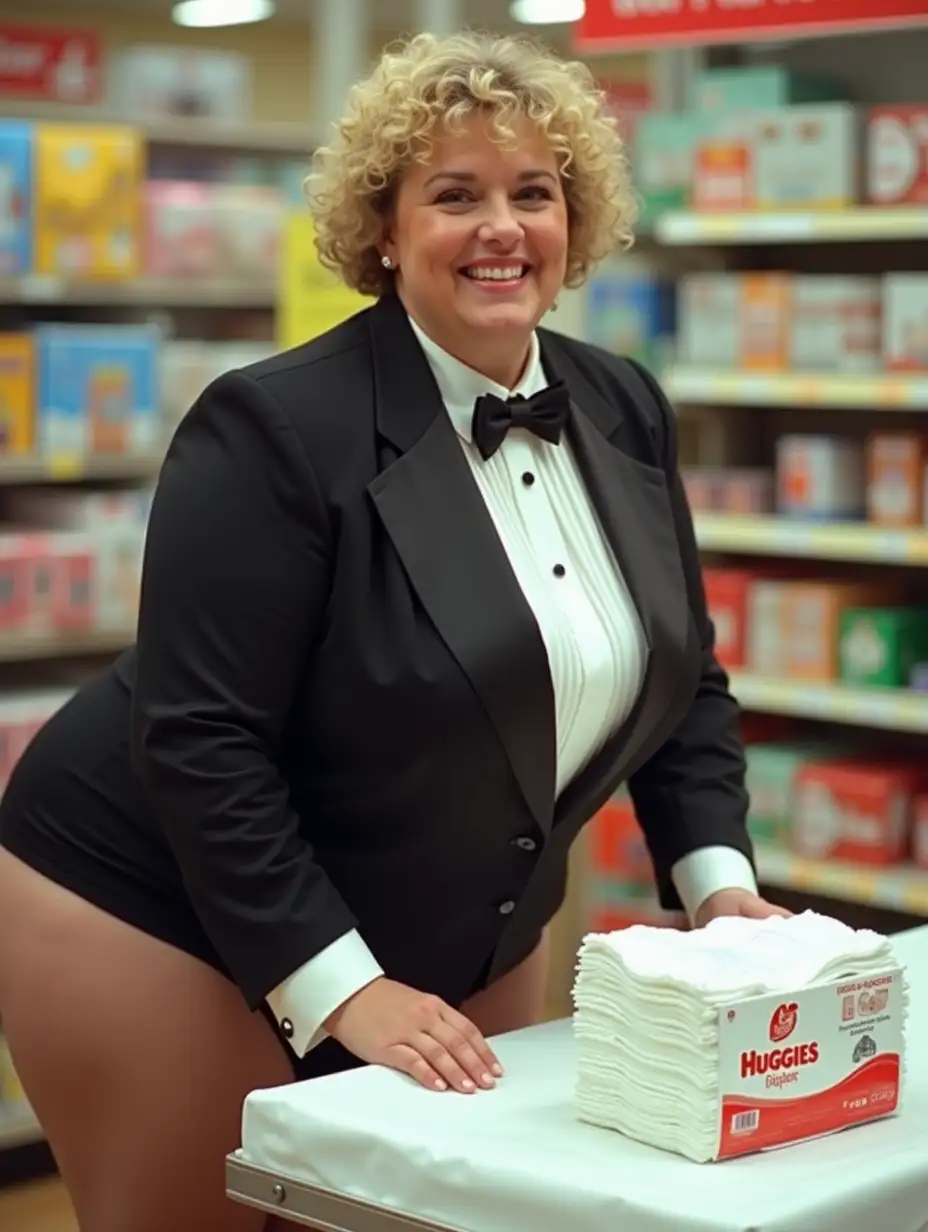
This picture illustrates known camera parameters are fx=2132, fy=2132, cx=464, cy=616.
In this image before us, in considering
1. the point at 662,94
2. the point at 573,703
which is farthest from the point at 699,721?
the point at 662,94

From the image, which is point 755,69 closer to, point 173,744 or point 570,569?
point 570,569

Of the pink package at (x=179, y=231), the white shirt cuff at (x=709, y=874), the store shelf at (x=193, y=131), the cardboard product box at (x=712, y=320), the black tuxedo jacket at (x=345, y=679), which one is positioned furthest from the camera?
the pink package at (x=179, y=231)

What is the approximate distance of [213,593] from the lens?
218 cm

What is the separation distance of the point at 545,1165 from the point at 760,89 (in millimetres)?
3497

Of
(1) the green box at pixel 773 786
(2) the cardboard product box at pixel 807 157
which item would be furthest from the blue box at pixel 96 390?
(1) the green box at pixel 773 786

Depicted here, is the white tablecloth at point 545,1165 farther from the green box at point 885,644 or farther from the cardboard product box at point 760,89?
the cardboard product box at point 760,89

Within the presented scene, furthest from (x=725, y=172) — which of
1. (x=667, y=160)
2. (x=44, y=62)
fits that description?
(x=44, y=62)

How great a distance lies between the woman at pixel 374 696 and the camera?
85.8 inches

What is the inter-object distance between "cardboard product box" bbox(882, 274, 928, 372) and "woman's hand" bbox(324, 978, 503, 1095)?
272 cm

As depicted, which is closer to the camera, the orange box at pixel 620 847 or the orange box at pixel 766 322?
the orange box at pixel 766 322

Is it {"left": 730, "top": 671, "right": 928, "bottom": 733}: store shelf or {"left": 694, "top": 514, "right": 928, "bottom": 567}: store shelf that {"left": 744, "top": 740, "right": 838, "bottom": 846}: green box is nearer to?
{"left": 730, "top": 671, "right": 928, "bottom": 733}: store shelf

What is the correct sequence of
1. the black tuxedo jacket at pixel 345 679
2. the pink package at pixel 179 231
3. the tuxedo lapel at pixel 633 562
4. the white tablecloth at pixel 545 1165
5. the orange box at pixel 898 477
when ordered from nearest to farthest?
the white tablecloth at pixel 545 1165, the black tuxedo jacket at pixel 345 679, the tuxedo lapel at pixel 633 562, the orange box at pixel 898 477, the pink package at pixel 179 231

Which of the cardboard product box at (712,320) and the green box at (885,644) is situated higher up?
the cardboard product box at (712,320)

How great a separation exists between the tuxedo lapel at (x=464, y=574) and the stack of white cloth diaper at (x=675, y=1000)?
0.32 metres
